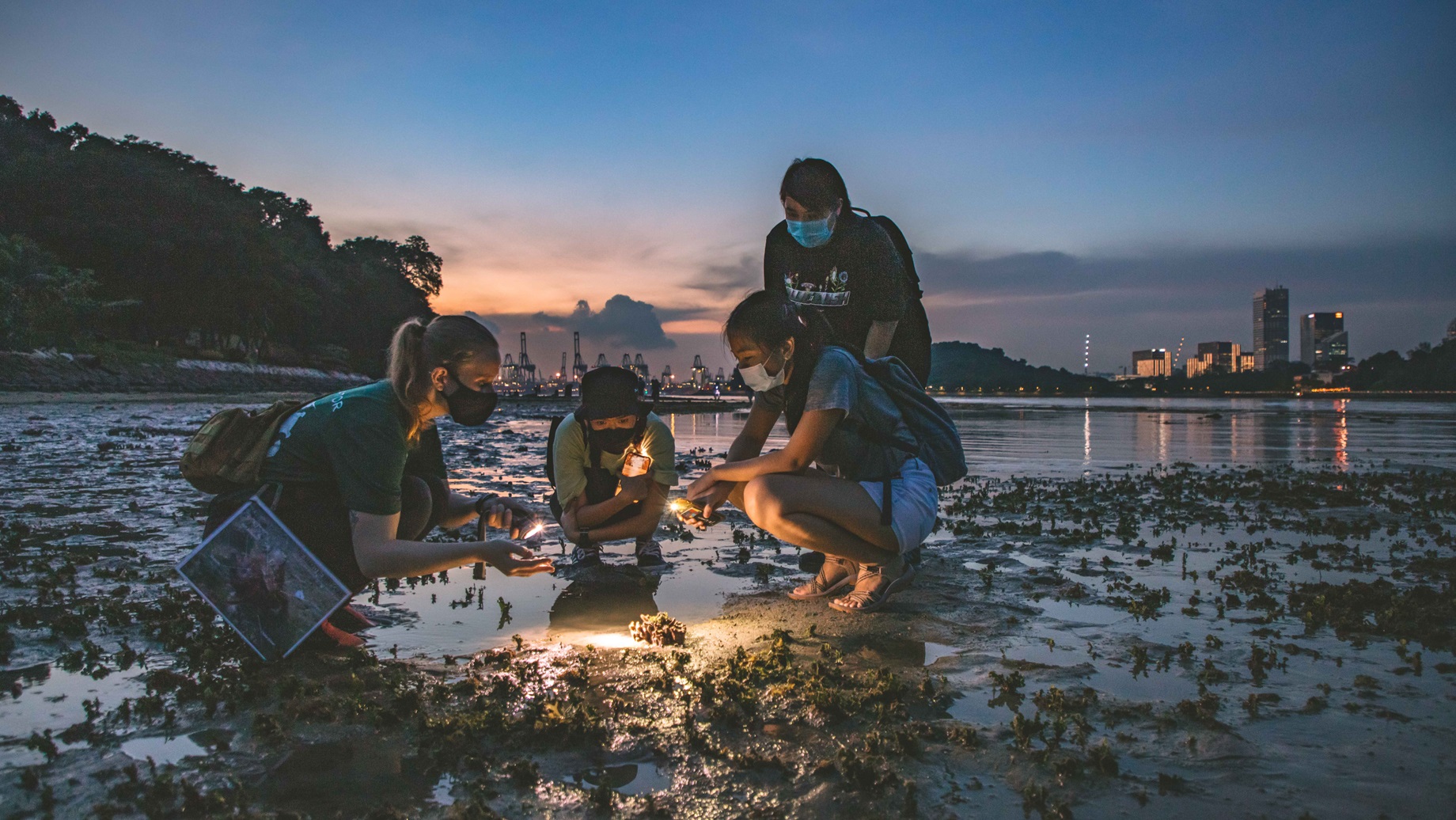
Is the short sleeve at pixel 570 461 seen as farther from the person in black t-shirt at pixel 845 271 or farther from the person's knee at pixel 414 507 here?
the person in black t-shirt at pixel 845 271

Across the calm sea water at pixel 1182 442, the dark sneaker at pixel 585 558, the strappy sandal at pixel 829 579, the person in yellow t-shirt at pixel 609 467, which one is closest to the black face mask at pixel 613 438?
the person in yellow t-shirt at pixel 609 467

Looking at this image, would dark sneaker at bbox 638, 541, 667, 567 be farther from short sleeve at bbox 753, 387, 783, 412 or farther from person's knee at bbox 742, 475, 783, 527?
short sleeve at bbox 753, 387, 783, 412

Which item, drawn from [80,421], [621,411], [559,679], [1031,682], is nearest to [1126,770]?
[1031,682]

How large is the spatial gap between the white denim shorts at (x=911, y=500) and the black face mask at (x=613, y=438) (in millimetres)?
2291

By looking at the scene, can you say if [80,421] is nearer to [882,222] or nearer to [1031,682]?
[882,222]

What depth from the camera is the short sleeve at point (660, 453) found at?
21.6 ft

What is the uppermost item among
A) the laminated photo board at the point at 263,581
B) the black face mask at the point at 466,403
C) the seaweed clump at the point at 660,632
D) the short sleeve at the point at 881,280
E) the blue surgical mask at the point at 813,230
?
the blue surgical mask at the point at 813,230

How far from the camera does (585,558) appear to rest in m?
6.53

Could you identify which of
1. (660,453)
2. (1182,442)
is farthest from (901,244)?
(1182,442)

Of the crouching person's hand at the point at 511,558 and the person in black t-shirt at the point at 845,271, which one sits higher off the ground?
the person in black t-shirt at the point at 845,271

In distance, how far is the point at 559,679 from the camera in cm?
391

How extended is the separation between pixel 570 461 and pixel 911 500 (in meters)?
2.93

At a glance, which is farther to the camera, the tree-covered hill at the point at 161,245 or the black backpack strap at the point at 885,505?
the tree-covered hill at the point at 161,245

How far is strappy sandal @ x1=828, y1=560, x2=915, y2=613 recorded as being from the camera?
5.16 metres
